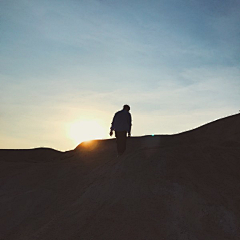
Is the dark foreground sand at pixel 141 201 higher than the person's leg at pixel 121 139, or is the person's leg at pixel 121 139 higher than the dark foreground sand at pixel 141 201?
the person's leg at pixel 121 139

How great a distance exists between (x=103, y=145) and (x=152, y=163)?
15.7 meters

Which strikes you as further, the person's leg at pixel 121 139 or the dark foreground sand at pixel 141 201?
the person's leg at pixel 121 139

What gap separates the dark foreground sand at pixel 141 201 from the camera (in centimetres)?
596

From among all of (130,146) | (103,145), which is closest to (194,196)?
(130,146)

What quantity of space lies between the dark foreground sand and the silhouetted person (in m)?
1.22

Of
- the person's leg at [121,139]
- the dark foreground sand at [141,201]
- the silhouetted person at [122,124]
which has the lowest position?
the dark foreground sand at [141,201]

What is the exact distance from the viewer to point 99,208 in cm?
692

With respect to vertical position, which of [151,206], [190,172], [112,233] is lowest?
[112,233]

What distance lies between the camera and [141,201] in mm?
6824

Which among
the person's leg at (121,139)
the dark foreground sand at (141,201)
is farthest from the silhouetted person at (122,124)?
the dark foreground sand at (141,201)

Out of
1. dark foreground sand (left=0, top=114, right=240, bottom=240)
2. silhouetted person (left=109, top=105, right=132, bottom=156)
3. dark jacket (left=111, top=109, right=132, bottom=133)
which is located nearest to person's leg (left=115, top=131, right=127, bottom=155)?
silhouetted person (left=109, top=105, right=132, bottom=156)

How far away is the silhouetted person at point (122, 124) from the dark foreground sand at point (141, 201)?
1.22 m

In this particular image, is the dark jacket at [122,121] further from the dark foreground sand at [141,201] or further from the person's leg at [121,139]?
the dark foreground sand at [141,201]

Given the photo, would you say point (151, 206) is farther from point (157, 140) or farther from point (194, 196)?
point (157, 140)
